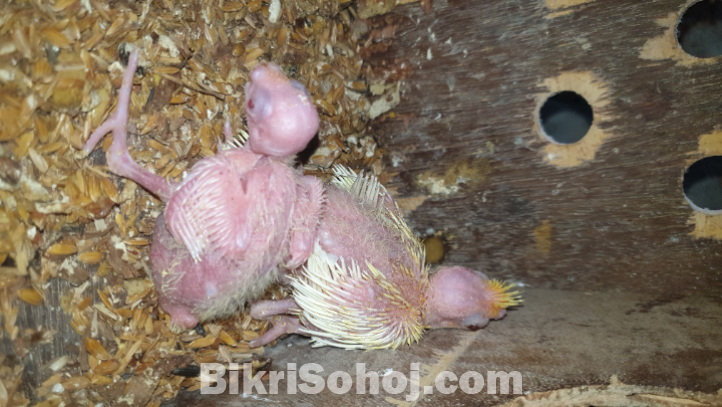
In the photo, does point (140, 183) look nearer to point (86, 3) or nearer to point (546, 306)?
point (86, 3)

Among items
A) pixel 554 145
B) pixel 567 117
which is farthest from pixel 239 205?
pixel 567 117

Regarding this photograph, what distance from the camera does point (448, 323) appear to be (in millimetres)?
2145

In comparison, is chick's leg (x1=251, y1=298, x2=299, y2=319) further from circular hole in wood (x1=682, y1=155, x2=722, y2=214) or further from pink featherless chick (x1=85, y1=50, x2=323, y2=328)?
circular hole in wood (x1=682, y1=155, x2=722, y2=214)

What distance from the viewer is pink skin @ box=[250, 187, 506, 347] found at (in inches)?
73.4

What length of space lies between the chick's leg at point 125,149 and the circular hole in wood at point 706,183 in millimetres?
2640

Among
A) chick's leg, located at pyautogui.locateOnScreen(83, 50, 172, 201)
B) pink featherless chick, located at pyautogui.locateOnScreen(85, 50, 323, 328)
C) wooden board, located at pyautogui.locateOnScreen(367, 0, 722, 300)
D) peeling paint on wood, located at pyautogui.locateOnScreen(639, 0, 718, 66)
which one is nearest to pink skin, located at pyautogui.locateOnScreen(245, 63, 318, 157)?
pink featherless chick, located at pyautogui.locateOnScreen(85, 50, 323, 328)

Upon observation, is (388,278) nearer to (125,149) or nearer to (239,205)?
(239,205)

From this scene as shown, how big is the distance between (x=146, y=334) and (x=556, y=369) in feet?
5.39

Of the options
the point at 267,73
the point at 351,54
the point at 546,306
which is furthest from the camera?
the point at 351,54

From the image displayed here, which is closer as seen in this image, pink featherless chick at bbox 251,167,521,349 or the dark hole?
the dark hole

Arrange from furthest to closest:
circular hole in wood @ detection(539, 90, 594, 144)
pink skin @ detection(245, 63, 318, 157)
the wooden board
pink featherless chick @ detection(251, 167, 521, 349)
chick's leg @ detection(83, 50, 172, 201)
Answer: circular hole in wood @ detection(539, 90, 594, 144), the wooden board, pink featherless chick @ detection(251, 167, 521, 349), chick's leg @ detection(83, 50, 172, 201), pink skin @ detection(245, 63, 318, 157)

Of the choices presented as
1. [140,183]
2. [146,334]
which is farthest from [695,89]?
[146,334]

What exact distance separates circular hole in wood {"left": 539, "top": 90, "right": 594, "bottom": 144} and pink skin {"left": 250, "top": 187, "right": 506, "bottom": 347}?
4.88 ft

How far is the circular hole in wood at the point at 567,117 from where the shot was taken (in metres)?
3.04
